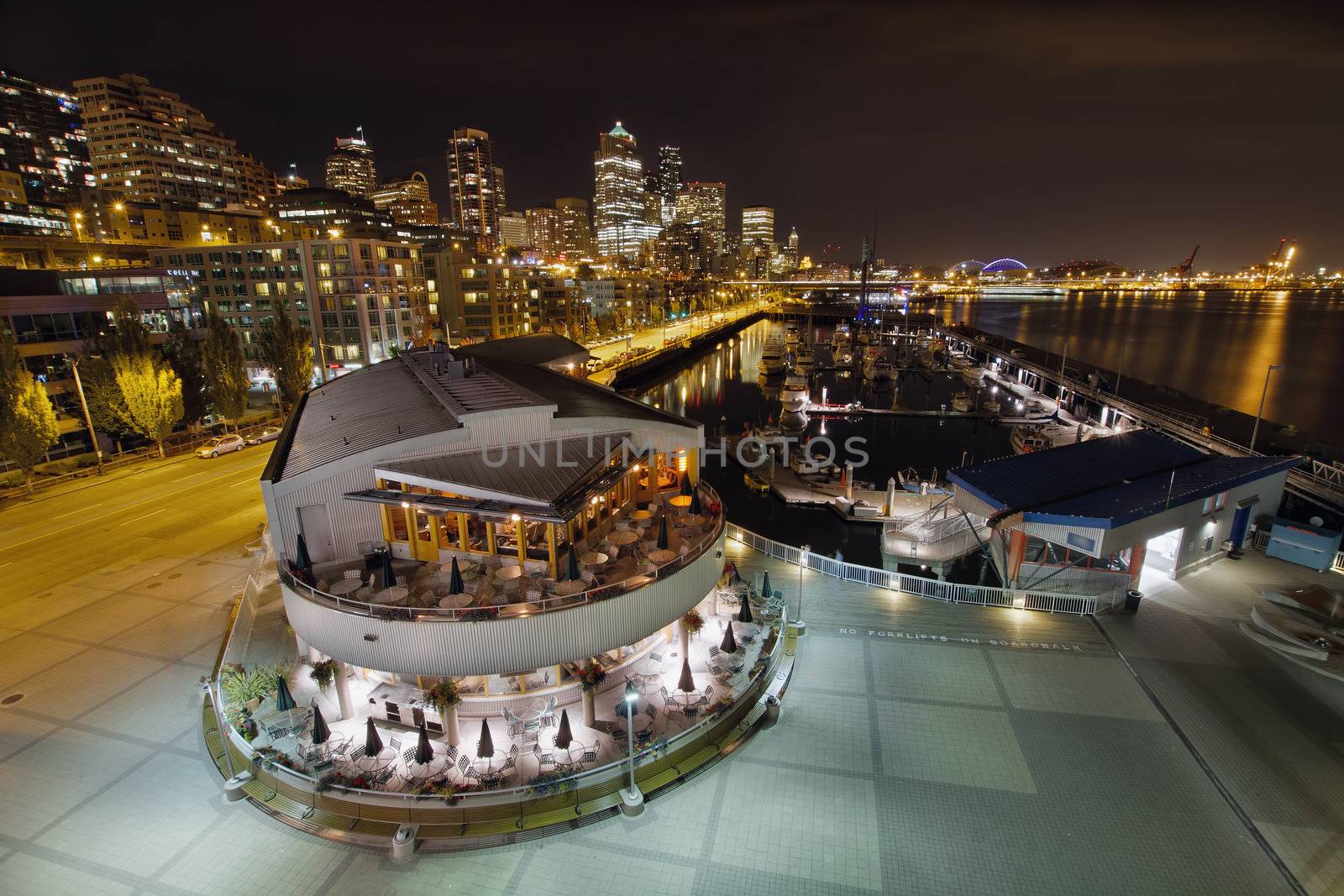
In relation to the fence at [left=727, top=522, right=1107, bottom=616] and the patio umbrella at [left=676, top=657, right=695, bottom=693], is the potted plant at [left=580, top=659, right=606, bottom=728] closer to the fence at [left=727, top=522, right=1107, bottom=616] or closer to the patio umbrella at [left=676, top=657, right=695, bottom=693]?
the patio umbrella at [left=676, top=657, right=695, bottom=693]

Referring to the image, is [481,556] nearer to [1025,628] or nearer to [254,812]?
[254,812]

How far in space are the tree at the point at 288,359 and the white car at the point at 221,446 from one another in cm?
978

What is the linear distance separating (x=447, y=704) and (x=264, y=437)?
43415mm

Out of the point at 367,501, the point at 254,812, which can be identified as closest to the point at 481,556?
the point at 367,501

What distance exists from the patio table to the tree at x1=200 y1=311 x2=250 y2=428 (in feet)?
129

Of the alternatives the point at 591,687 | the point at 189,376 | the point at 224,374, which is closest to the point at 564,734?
the point at 591,687

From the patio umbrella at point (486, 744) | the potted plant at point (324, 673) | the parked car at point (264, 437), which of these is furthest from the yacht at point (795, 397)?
the potted plant at point (324, 673)

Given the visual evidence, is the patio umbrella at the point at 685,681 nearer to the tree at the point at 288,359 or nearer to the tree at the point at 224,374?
the tree at the point at 224,374

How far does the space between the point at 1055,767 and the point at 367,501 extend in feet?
64.6

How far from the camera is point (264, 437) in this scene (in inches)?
1908

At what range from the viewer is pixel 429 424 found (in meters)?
19.7

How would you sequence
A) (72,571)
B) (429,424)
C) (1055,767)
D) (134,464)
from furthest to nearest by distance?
(134,464) → (72,571) → (429,424) → (1055,767)

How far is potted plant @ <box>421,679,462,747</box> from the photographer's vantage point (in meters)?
15.0

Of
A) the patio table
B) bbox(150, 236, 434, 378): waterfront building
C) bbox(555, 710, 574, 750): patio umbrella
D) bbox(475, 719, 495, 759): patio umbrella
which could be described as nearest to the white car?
bbox(150, 236, 434, 378): waterfront building
